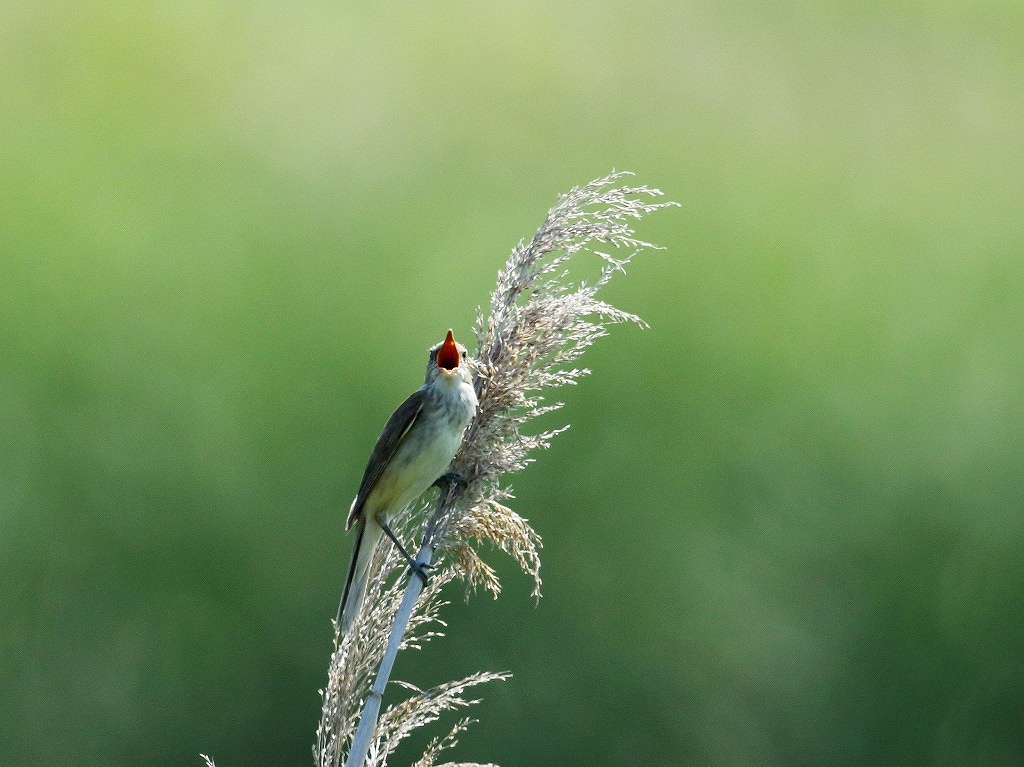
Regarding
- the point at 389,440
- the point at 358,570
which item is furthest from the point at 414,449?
the point at 358,570

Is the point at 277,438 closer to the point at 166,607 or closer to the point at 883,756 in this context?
the point at 166,607

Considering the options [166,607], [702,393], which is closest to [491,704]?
[166,607]

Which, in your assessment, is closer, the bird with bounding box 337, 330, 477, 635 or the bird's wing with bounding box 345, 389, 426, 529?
the bird with bounding box 337, 330, 477, 635

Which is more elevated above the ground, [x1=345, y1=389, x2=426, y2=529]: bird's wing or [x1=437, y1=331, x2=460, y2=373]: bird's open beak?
[x1=437, y1=331, x2=460, y2=373]: bird's open beak

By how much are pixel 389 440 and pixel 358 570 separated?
64 cm

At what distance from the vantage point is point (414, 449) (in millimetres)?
4445

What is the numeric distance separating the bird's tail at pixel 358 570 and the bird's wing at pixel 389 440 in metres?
0.06

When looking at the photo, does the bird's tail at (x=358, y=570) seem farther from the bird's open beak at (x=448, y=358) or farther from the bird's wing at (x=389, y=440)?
the bird's open beak at (x=448, y=358)

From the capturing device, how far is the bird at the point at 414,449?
4.30 metres

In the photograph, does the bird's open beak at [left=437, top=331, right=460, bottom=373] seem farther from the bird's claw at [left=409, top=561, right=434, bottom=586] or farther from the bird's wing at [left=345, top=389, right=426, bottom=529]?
the bird's claw at [left=409, top=561, right=434, bottom=586]

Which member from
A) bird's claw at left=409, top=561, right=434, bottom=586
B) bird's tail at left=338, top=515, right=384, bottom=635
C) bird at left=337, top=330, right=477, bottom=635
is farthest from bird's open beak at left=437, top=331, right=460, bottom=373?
bird's claw at left=409, top=561, right=434, bottom=586

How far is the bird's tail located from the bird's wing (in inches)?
2.4

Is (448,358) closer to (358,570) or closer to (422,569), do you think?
(358,570)

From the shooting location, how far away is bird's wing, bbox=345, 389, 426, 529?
4555 millimetres
